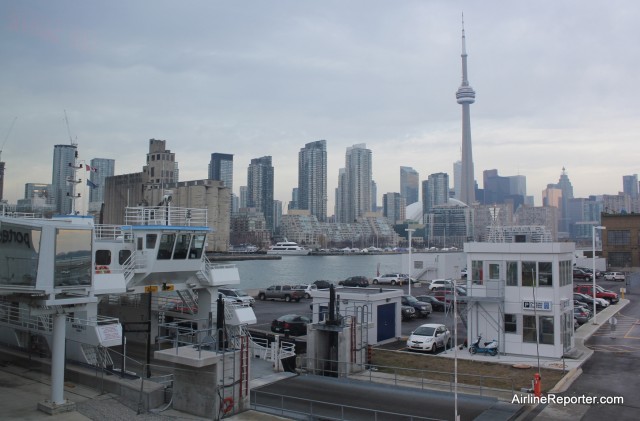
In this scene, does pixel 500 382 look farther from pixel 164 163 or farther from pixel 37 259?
pixel 164 163

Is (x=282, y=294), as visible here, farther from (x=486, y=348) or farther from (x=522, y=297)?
(x=522, y=297)

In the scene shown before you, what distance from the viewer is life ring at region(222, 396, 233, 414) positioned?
17.0 meters

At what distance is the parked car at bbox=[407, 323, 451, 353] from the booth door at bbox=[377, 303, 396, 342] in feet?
6.63

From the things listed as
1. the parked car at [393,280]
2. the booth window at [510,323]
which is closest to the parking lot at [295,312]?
the booth window at [510,323]

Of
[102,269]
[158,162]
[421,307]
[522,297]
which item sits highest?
[158,162]

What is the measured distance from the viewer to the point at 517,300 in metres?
25.7

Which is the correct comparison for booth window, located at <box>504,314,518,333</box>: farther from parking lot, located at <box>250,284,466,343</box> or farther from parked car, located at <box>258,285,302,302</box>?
parked car, located at <box>258,285,302,302</box>

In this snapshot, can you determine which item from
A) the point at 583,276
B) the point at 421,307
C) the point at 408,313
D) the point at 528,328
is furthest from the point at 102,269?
the point at 583,276

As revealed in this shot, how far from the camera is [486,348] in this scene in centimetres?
2558

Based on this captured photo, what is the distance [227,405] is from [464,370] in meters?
10.8

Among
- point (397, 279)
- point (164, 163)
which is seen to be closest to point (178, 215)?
point (397, 279)

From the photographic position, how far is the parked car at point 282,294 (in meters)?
50.2

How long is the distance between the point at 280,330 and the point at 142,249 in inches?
366

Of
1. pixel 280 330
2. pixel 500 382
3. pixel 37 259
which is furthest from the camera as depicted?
pixel 280 330
